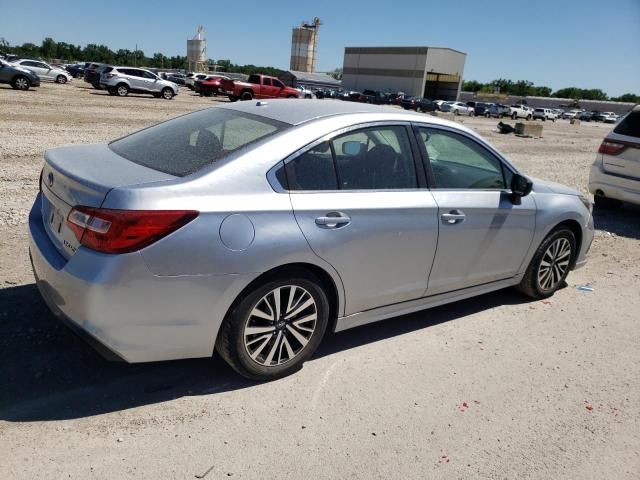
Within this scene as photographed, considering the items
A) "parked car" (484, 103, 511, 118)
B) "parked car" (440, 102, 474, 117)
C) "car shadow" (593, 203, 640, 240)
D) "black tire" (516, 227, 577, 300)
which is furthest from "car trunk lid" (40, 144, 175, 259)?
"parked car" (484, 103, 511, 118)

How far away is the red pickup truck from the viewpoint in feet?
114

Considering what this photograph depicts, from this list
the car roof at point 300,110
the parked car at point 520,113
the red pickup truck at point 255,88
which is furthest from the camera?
the parked car at point 520,113

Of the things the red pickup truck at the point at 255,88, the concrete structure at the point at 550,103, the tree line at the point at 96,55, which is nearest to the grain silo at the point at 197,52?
the tree line at the point at 96,55

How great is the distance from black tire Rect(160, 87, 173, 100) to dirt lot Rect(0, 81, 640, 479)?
97.7ft

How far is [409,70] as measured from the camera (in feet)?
283

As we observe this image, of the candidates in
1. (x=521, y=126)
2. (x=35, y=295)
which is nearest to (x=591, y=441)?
(x=35, y=295)

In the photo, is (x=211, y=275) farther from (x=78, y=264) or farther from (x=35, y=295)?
(x=35, y=295)

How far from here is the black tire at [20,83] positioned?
26.8 metres

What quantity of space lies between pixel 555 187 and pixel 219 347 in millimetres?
3609

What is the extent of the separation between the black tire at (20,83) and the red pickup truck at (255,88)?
11.8 meters

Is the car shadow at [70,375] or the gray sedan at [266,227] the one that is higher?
the gray sedan at [266,227]

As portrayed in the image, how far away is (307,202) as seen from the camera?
3.30m

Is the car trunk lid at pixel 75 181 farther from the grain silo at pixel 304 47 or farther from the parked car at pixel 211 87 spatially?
the grain silo at pixel 304 47

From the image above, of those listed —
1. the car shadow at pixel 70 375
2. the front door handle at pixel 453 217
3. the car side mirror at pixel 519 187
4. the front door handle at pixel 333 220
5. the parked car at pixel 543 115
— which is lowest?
the parked car at pixel 543 115
